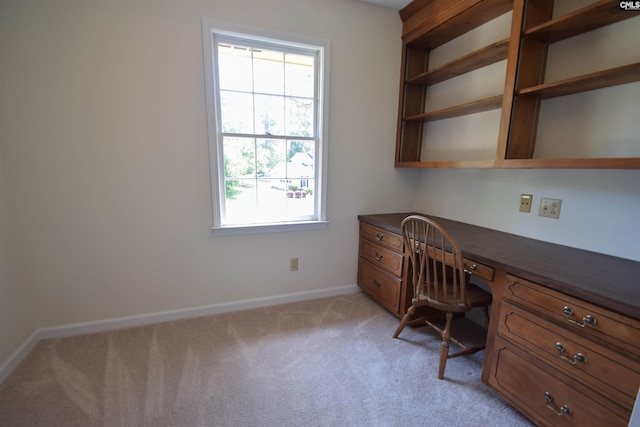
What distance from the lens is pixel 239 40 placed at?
2061mm

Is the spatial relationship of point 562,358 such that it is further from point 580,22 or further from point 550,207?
point 580,22

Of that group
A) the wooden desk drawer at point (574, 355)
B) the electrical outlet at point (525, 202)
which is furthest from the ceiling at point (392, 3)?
the wooden desk drawer at point (574, 355)

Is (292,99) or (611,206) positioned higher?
(292,99)

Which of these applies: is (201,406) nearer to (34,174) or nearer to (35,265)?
(35,265)

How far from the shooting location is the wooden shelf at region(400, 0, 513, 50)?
5.99ft

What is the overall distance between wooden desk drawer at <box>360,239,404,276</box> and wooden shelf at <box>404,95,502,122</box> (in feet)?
3.81

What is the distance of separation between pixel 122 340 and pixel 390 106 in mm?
2829

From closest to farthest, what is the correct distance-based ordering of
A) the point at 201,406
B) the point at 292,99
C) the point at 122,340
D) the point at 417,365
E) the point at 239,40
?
1. the point at 201,406
2. the point at 417,365
3. the point at 122,340
4. the point at 239,40
5. the point at 292,99

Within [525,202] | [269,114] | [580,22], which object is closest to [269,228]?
[269,114]

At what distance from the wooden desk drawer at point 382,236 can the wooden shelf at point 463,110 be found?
→ 1021mm

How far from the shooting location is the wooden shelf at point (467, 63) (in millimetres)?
1739

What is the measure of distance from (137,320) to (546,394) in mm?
2557

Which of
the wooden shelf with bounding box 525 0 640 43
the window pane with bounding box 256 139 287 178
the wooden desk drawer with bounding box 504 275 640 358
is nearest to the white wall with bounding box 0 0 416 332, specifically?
the window pane with bounding box 256 139 287 178

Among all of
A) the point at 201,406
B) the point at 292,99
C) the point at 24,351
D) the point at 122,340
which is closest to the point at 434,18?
the point at 292,99
